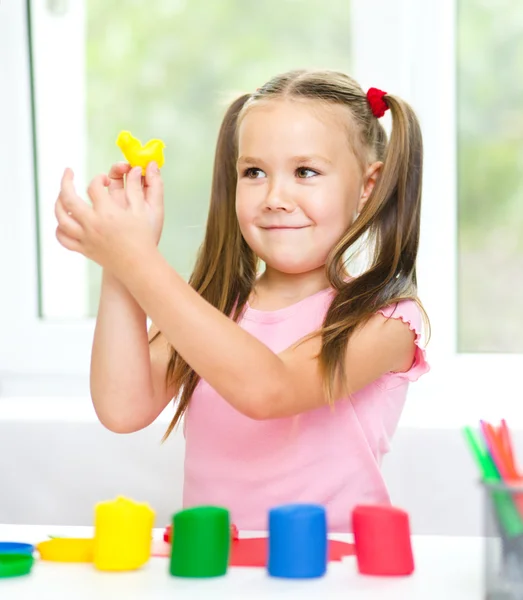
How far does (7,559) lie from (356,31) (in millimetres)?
1178

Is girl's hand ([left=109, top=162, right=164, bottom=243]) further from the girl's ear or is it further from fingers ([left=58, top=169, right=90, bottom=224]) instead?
the girl's ear

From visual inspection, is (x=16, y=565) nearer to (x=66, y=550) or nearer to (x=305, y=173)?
(x=66, y=550)

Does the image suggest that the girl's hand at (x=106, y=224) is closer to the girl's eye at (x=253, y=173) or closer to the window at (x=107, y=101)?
the girl's eye at (x=253, y=173)

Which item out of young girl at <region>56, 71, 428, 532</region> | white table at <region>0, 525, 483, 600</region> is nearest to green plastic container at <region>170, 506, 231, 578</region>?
white table at <region>0, 525, 483, 600</region>

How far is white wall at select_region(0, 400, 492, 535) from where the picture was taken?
1.41 meters

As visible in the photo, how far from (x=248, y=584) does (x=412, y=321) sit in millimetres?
441

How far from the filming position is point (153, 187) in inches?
33.3

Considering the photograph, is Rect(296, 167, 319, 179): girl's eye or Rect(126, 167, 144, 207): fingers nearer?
Rect(126, 167, 144, 207): fingers

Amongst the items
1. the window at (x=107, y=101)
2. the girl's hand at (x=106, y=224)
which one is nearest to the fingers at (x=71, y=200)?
the girl's hand at (x=106, y=224)

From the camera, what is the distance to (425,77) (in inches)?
63.9

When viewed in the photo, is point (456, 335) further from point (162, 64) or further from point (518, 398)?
point (162, 64)

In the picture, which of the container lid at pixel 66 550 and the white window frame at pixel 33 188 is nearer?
the container lid at pixel 66 550

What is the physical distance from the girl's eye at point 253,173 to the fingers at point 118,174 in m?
0.15

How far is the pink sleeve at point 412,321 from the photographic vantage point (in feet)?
3.32
